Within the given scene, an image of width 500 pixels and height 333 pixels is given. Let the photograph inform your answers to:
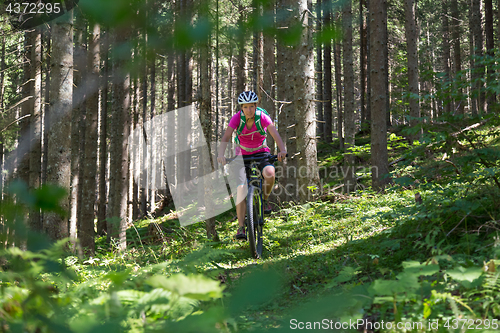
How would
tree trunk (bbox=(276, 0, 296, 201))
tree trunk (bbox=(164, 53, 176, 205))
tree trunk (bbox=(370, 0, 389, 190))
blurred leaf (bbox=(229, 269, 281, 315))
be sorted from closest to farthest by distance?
blurred leaf (bbox=(229, 269, 281, 315))
tree trunk (bbox=(370, 0, 389, 190))
tree trunk (bbox=(276, 0, 296, 201))
tree trunk (bbox=(164, 53, 176, 205))

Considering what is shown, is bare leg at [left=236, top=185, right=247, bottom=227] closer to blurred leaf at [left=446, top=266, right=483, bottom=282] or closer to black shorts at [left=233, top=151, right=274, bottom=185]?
black shorts at [left=233, top=151, right=274, bottom=185]

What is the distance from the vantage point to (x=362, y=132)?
67.4ft

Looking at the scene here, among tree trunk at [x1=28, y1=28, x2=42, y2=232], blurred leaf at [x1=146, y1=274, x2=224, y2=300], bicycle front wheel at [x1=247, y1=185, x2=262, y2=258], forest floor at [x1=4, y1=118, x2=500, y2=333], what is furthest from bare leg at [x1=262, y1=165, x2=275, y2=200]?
tree trunk at [x1=28, y1=28, x2=42, y2=232]

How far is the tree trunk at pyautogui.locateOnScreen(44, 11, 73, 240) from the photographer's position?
20.7 feet

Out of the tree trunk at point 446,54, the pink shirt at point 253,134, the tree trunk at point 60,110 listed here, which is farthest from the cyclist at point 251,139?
the tree trunk at point 60,110

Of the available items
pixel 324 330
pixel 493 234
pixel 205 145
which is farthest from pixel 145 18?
pixel 205 145

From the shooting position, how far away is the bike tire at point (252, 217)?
17.3ft

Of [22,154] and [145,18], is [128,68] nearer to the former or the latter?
[145,18]

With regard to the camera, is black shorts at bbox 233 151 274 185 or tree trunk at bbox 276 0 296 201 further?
tree trunk at bbox 276 0 296 201

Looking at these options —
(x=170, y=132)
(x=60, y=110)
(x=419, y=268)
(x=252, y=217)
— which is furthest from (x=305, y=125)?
(x=170, y=132)

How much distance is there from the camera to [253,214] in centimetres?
562

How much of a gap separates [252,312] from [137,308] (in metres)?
1.53

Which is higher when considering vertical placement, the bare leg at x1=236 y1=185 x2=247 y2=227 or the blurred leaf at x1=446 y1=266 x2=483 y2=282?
the bare leg at x1=236 y1=185 x2=247 y2=227

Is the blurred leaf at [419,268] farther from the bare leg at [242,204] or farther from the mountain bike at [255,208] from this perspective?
the bare leg at [242,204]
